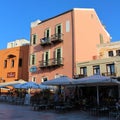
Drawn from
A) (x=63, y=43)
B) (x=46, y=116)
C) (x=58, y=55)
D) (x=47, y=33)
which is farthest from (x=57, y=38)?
(x=46, y=116)

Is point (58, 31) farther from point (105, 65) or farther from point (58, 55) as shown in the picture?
point (105, 65)

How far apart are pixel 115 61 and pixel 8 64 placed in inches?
766

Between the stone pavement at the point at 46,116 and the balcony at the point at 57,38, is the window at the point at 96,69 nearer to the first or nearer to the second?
the balcony at the point at 57,38

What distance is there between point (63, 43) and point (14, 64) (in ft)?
36.4

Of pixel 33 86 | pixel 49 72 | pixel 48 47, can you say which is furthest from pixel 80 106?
pixel 48 47

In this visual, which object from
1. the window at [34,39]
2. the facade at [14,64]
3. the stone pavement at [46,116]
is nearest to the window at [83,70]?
the window at [34,39]

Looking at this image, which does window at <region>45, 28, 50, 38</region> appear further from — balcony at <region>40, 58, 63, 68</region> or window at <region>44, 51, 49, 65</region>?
balcony at <region>40, 58, 63, 68</region>

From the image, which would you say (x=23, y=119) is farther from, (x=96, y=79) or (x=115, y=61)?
(x=115, y=61)

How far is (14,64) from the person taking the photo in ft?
116

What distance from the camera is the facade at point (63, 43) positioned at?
27.1m

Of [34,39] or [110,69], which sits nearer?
[110,69]

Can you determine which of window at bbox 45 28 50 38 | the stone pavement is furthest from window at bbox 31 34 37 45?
the stone pavement

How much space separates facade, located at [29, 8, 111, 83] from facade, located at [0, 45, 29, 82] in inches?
128

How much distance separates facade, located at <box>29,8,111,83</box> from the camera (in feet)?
88.8
